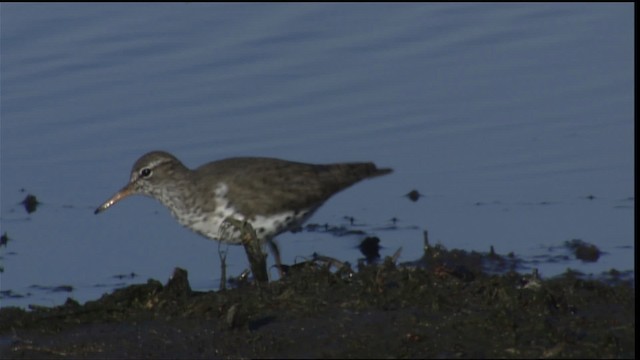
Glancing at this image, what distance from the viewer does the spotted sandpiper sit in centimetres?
943

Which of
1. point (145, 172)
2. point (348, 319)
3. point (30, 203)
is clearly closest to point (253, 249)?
point (145, 172)

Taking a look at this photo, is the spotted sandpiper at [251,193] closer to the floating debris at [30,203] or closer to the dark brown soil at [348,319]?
the dark brown soil at [348,319]

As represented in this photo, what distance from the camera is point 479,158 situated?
457 inches

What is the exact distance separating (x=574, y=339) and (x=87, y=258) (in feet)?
15.1

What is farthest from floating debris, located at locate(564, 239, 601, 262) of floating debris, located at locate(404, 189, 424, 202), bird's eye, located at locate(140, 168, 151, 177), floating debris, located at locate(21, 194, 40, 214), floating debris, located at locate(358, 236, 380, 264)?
floating debris, located at locate(21, 194, 40, 214)

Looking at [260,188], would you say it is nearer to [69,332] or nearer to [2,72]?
[69,332]

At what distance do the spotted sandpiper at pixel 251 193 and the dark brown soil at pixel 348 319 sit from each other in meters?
1.20

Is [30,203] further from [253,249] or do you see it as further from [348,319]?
[348,319]

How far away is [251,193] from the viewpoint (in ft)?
31.1

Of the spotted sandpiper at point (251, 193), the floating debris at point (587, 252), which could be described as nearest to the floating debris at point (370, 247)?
the spotted sandpiper at point (251, 193)

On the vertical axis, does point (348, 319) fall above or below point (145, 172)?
below

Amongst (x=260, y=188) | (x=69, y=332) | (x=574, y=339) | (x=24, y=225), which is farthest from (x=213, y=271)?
(x=574, y=339)

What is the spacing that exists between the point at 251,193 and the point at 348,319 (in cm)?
245

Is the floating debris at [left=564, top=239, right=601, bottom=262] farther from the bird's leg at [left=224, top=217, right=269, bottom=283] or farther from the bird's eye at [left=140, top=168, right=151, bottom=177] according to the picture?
the bird's eye at [left=140, top=168, right=151, bottom=177]
